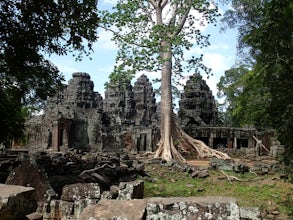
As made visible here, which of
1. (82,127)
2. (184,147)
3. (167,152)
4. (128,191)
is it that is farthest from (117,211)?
(82,127)

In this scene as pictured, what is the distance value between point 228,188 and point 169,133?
724 centimetres

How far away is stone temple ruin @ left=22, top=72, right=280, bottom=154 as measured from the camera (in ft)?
86.1

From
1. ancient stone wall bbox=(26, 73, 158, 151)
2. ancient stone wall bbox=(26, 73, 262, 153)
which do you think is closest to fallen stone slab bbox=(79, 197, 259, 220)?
ancient stone wall bbox=(26, 73, 158, 151)

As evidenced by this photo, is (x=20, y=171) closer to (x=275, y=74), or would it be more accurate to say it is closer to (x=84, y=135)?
(x=275, y=74)

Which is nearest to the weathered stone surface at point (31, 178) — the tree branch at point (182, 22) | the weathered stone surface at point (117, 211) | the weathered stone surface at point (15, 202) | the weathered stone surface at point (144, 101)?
the weathered stone surface at point (15, 202)

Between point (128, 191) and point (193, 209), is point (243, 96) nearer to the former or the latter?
point (128, 191)

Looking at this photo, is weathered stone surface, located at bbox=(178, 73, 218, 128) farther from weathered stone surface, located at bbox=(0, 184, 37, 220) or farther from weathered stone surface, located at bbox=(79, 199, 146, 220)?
weathered stone surface, located at bbox=(79, 199, 146, 220)

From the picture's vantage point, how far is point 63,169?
384 inches

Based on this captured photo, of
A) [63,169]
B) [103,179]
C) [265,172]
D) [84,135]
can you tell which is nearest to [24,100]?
[63,169]

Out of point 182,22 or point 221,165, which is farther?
point 182,22

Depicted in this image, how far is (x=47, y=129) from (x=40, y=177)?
23.0 m

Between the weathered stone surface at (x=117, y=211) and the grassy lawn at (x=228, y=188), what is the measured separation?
5963mm

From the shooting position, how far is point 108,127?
96.1 ft

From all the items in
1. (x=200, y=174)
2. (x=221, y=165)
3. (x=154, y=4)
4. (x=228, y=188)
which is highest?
(x=154, y=4)
